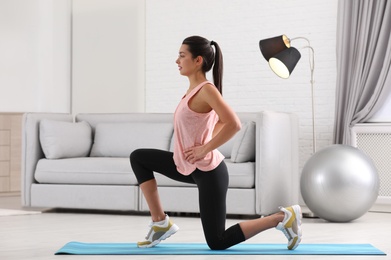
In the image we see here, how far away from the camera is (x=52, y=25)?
8.35 m

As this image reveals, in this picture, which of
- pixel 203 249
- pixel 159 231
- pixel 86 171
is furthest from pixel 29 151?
pixel 203 249

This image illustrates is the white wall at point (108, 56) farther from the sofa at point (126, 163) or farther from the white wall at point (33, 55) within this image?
the sofa at point (126, 163)

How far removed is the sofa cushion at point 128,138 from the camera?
6.47 meters

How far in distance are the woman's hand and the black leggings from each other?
3.0 inches

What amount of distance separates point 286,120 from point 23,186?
2.18 m

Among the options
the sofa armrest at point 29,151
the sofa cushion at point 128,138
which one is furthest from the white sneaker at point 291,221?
the sofa armrest at point 29,151

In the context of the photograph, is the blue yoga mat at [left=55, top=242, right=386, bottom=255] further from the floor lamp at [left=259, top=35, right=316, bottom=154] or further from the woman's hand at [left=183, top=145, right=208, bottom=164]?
the floor lamp at [left=259, top=35, right=316, bottom=154]

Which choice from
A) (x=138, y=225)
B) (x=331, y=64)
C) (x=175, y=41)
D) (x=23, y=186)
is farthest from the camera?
(x=175, y=41)

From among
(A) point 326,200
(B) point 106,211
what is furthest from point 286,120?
(B) point 106,211

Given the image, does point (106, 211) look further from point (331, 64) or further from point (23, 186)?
point (331, 64)

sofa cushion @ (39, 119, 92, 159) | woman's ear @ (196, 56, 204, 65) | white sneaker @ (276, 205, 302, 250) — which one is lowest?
white sneaker @ (276, 205, 302, 250)

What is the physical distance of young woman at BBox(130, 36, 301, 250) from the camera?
3.57 meters

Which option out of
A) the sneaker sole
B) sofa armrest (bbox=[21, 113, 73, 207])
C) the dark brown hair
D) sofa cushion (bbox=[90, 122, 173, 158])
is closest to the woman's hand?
the dark brown hair

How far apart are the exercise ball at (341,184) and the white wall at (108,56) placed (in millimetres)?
2960
